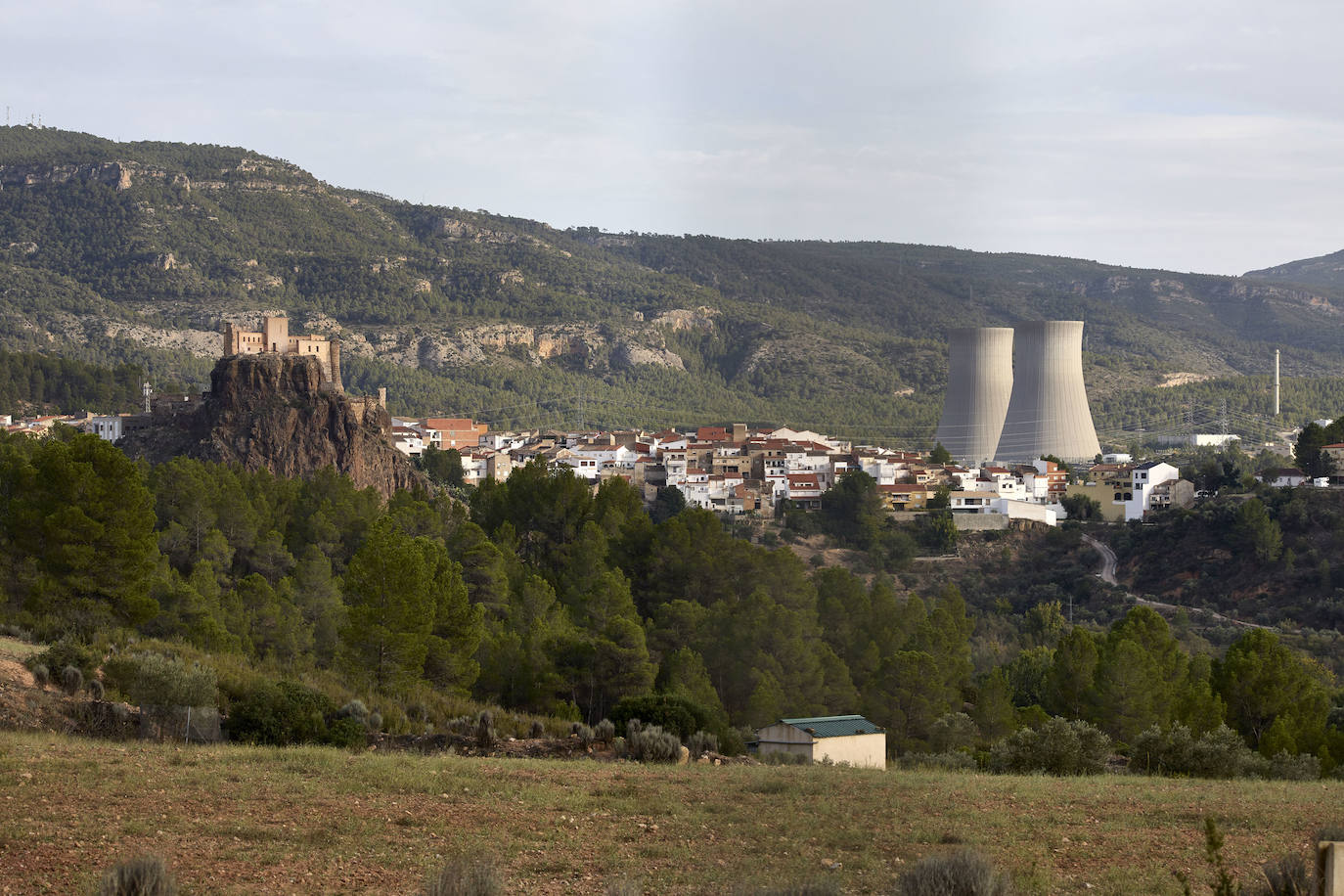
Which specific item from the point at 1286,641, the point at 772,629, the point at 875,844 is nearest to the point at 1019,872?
the point at 875,844

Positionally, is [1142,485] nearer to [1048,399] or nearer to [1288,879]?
[1048,399]

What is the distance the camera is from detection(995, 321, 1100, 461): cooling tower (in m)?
58.4

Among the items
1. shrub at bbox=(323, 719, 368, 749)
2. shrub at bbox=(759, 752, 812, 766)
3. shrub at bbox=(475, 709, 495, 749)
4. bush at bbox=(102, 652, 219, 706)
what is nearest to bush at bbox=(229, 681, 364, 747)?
shrub at bbox=(323, 719, 368, 749)

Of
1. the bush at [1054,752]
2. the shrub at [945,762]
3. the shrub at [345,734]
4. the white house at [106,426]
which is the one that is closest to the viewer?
the shrub at [345,734]

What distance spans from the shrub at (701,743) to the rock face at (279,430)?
1341 inches

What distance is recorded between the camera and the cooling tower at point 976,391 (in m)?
60.0

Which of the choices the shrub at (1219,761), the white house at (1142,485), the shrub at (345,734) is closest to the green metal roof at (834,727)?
the shrub at (1219,761)

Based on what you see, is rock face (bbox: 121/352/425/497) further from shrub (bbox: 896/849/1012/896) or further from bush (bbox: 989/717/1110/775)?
shrub (bbox: 896/849/1012/896)

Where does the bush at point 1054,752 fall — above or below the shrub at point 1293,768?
above

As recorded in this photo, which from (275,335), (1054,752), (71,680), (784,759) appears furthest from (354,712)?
(275,335)

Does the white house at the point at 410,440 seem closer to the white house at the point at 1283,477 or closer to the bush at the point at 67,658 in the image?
the white house at the point at 1283,477

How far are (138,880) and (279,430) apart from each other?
43182mm

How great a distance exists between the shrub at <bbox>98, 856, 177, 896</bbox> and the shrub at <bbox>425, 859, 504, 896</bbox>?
1.08 meters

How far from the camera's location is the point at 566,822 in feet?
28.2
